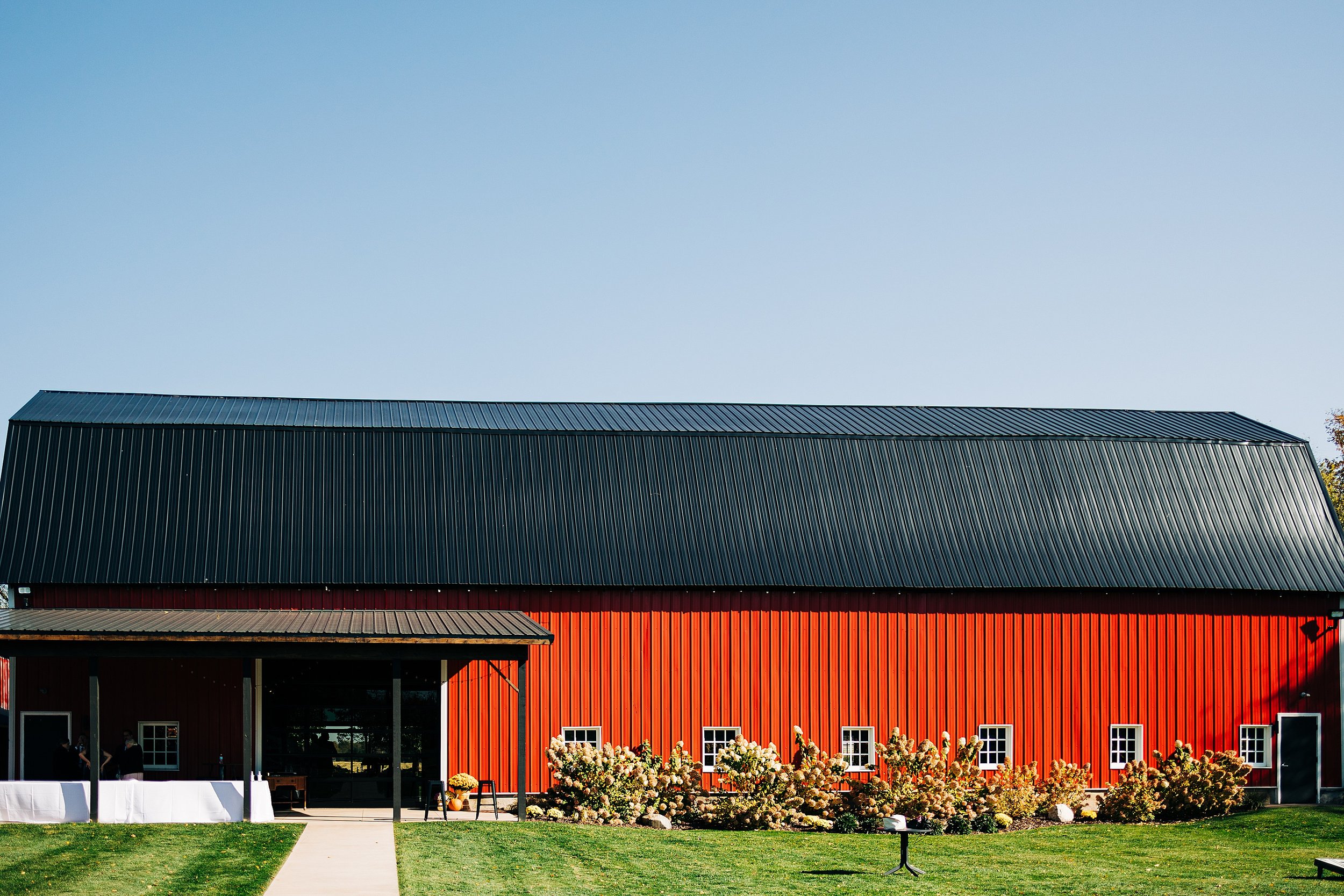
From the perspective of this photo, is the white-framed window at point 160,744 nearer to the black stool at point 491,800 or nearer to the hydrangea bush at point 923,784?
the black stool at point 491,800

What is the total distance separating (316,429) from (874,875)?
15985 millimetres

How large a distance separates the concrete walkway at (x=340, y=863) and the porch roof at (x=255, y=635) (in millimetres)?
3013

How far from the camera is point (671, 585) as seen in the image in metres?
28.9

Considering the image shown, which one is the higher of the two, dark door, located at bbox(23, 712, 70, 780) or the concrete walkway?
dark door, located at bbox(23, 712, 70, 780)

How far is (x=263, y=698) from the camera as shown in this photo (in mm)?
27719

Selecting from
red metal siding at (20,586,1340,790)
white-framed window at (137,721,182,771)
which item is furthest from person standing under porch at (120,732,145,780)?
red metal siding at (20,586,1340,790)

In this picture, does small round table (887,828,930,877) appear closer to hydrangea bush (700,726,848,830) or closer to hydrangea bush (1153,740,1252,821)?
hydrangea bush (700,726,848,830)

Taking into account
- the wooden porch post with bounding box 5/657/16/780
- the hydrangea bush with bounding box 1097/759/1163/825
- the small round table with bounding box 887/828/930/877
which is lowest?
the hydrangea bush with bounding box 1097/759/1163/825

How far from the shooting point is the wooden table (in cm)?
2659

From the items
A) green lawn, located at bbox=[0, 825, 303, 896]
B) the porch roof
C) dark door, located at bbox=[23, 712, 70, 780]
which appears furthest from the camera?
dark door, located at bbox=[23, 712, 70, 780]

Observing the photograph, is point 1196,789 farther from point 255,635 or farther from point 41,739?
point 41,739

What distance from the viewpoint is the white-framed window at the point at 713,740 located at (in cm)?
2869

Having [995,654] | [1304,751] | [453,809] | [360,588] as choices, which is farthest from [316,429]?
[1304,751]

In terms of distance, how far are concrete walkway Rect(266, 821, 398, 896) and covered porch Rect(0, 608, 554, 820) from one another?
154 centimetres
